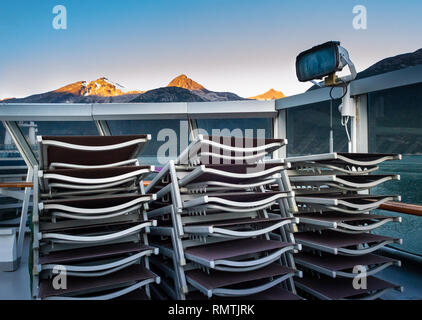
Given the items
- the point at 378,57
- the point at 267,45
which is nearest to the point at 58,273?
the point at 378,57

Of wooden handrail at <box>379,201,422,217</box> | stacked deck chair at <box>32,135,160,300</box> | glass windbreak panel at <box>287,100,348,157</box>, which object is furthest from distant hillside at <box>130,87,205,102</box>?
stacked deck chair at <box>32,135,160,300</box>

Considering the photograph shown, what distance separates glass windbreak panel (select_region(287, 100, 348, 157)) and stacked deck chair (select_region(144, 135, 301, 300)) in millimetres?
2375

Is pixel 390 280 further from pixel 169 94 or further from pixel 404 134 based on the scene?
pixel 169 94

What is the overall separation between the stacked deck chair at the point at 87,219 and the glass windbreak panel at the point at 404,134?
2.02 metres

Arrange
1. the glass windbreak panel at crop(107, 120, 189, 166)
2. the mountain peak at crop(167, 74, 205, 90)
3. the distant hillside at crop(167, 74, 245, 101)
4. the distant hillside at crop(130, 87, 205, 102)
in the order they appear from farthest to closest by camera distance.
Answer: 1. the mountain peak at crop(167, 74, 205, 90)
2. the distant hillside at crop(130, 87, 205, 102)
3. the distant hillside at crop(167, 74, 245, 101)
4. the glass windbreak panel at crop(107, 120, 189, 166)

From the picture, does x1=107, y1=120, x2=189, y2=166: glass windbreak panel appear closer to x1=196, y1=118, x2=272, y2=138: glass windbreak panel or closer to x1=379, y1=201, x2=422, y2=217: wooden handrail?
x1=196, y1=118, x2=272, y2=138: glass windbreak panel

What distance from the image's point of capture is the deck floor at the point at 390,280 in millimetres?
2203

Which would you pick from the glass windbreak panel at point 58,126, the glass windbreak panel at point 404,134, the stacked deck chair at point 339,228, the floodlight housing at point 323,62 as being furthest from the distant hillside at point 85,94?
the stacked deck chair at point 339,228

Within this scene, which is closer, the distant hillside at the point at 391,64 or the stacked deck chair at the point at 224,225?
the stacked deck chair at the point at 224,225

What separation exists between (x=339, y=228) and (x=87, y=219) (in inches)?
46.9

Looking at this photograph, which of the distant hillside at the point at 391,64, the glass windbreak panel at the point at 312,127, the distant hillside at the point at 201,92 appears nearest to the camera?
the distant hillside at the point at 391,64

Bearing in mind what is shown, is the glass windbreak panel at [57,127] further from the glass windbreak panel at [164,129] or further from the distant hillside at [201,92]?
the distant hillside at [201,92]

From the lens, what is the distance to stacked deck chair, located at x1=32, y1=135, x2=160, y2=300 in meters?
1.50

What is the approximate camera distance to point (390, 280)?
2459 mm
